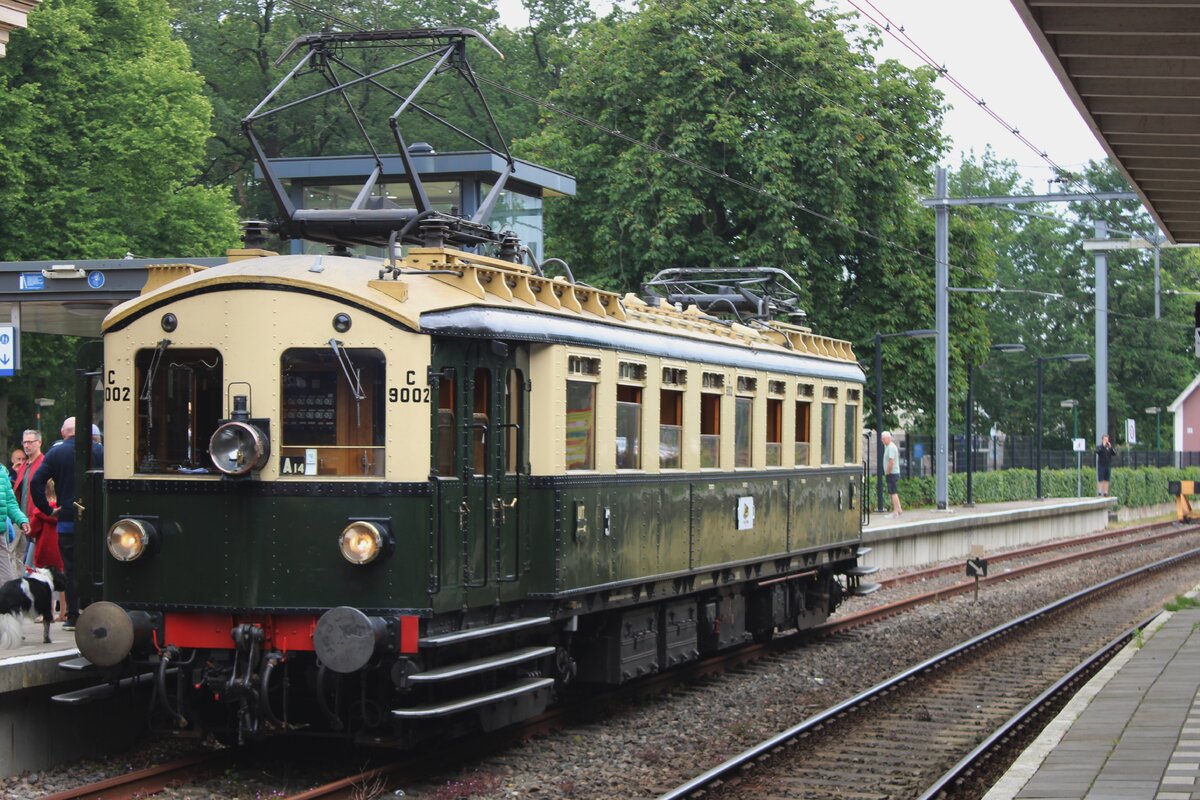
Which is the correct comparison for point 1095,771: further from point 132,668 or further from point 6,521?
point 6,521

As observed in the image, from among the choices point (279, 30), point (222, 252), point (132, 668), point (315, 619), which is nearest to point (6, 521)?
point (132, 668)

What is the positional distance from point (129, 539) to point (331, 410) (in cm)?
150

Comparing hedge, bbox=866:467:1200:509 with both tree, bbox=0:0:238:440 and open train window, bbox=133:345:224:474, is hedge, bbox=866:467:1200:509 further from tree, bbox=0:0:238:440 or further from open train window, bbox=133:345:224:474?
open train window, bbox=133:345:224:474

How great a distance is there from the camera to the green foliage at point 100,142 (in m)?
37.4

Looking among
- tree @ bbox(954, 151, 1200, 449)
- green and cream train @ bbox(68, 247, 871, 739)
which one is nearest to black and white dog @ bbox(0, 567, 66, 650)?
green and cream train @ bbox(68, 247, 871, 739)

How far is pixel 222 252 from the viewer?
138ft

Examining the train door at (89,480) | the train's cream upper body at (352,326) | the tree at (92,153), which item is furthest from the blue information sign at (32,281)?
the tree at (92,153)

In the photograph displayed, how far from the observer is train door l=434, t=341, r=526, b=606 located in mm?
10664

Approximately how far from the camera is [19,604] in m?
12.0

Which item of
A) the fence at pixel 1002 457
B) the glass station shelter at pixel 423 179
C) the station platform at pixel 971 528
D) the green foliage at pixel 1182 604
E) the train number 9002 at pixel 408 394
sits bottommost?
the green foliage at pixel 1182 604

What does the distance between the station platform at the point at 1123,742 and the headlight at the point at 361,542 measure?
12.4 feet

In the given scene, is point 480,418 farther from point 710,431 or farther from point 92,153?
point 92,153

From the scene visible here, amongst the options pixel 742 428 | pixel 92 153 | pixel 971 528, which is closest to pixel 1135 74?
pixel 742 428

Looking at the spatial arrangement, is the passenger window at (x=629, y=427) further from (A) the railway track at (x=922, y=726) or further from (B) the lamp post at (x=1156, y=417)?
(B) the lamp post at (x=1156, y=417)
